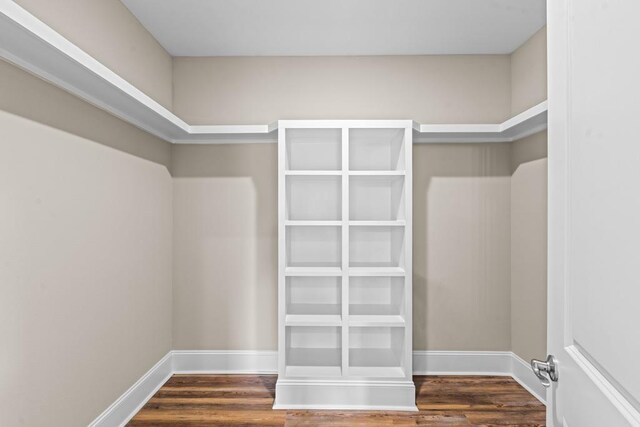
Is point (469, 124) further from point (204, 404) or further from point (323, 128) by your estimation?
point (204, 404)

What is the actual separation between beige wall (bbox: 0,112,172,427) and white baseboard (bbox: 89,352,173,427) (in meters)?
0.05

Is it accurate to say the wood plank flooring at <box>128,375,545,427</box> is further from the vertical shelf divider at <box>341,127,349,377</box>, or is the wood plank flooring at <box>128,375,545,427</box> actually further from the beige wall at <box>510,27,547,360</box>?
the vertical shelf divider at <box>341,127,349,377</box>

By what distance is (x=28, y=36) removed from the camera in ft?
4.61

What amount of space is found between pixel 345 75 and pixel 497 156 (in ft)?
4.77

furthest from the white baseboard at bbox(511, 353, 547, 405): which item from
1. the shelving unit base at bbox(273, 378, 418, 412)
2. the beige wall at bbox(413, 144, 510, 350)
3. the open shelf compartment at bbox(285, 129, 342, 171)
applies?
the open shelf compartment at bbox(285, 129, 342, 171)

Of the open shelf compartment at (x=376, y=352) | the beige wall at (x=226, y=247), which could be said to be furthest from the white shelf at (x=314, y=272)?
the open shelf compartment at (x=376, y=352)

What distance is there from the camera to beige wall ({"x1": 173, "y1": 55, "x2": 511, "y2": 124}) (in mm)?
3283

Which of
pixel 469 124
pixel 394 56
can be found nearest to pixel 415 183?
pixel 469 124

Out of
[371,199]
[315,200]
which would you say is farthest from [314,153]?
[371,199]

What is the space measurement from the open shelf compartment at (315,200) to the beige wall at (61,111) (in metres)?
1.18

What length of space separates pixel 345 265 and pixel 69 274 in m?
1.70

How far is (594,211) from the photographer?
0.69 m

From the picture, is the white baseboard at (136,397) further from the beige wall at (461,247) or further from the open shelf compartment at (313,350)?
the beige wall at (461,247)

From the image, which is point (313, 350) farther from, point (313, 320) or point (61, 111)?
point (61, 111)
